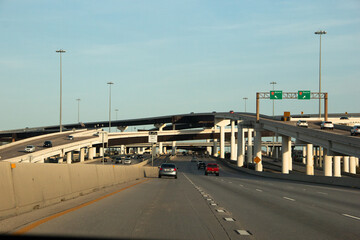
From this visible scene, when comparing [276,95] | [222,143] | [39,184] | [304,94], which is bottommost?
[222,143]

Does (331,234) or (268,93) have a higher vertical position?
(268,93)

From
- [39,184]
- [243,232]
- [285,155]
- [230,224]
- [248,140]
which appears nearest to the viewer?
[243,232]

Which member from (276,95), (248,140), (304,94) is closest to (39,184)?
(276,95)

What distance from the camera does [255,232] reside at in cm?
1088

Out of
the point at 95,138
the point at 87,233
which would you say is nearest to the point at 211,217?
the point at 87,233

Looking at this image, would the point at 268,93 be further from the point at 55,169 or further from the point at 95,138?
the point at 55,169

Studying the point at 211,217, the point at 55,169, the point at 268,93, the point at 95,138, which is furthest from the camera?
Answer: the point at 95,138

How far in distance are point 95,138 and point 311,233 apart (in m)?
106

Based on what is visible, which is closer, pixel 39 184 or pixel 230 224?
pixel 230 224

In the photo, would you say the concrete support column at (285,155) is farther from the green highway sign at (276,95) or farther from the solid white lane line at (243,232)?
the solid white lane line at (243,232)

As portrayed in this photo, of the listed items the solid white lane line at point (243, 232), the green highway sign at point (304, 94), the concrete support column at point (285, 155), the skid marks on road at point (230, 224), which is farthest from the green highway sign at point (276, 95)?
the solid white lane line at point (243, 232)

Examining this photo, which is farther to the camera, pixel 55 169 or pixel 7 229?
pixel 55 169

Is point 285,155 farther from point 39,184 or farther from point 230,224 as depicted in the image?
point 230,224

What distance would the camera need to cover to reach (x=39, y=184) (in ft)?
45.8
